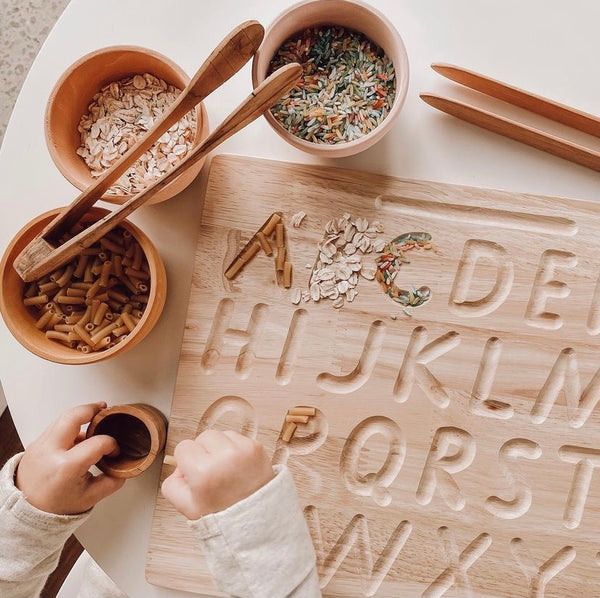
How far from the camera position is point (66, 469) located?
2.07 ft

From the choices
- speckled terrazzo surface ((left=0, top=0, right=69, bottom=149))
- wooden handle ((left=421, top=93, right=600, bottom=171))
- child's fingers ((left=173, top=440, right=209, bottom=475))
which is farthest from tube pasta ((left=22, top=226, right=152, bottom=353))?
speckled terrazzo surface ((left=0, top=0, right=69, bottom=149))

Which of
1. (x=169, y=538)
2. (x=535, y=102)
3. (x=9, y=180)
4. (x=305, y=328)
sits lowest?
(x=169, y=538)

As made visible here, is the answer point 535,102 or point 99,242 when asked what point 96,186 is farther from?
point 535,102

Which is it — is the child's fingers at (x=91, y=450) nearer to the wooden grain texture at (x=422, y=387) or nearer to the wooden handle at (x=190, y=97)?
the wooden grain texture at (x=422, y=387)

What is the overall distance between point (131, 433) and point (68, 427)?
69 millimetres

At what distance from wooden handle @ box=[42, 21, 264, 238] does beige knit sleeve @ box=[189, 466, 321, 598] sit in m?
0.31

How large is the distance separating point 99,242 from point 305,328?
0.23m

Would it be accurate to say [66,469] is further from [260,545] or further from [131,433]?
[260,545]

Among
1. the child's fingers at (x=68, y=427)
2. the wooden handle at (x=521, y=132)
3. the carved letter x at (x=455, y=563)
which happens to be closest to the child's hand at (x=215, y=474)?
the child's fingers at (x=68, y=427)

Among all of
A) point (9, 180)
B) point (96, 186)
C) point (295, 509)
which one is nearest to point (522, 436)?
point (295, 509)

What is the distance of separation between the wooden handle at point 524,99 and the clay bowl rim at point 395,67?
0.07 meters

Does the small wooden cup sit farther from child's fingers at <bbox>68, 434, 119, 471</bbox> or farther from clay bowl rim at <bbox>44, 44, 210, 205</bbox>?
clay bowl rim at <bbox>44, 44, 210, 205</bbox>

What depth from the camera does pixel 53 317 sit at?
664 mm

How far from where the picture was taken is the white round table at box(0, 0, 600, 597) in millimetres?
701
